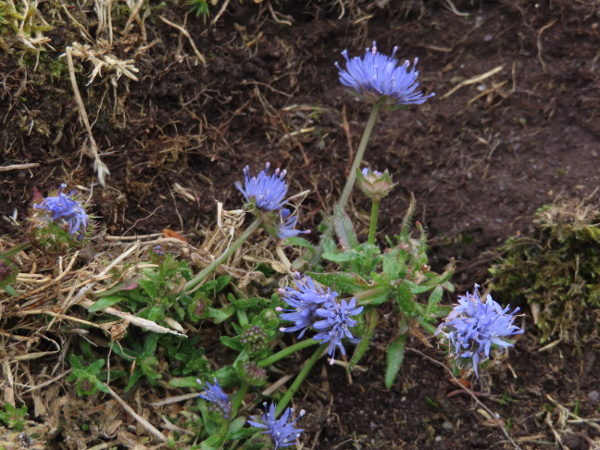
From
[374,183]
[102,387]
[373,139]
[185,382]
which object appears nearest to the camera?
[102,387]

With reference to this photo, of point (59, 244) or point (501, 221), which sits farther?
point (501, 221)

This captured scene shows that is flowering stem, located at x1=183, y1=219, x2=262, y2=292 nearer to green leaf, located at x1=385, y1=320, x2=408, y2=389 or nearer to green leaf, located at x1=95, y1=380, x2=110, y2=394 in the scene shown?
green leaf, located at x1=95, y1=380, x2=110, y2=394

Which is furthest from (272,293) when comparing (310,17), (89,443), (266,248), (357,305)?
(310,17)

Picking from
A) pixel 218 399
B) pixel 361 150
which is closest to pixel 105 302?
pixel 218 399

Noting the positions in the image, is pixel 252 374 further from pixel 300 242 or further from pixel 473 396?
pixel 473 396

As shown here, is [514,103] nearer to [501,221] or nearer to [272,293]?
[501,221]

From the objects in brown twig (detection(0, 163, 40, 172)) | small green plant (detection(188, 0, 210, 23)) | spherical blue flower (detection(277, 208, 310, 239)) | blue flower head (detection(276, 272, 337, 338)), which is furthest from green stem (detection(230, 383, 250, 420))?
small green plant (detection(188, 0, 210, 23))

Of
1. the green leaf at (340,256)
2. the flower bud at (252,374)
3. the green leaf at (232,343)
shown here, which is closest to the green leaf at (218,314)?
the green leaf at (232,343)

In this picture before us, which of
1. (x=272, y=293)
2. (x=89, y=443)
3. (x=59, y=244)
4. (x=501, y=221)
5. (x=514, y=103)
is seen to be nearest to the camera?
(x=59, y=244)
